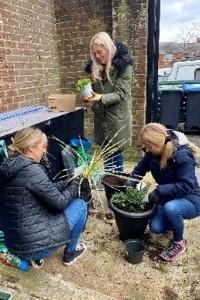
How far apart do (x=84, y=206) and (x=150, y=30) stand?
3.24 metres

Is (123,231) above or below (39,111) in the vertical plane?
below

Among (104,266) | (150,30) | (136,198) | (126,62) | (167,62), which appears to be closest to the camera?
(104,266)

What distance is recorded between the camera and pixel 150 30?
16.1 ft

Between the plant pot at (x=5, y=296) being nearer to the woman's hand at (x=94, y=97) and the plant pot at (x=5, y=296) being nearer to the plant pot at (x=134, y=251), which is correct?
the plant pot at (x=134, y=251)

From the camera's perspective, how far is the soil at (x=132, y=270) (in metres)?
2.50

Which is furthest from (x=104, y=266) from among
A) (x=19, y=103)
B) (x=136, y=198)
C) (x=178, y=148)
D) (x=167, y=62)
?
(x=167, y=62)

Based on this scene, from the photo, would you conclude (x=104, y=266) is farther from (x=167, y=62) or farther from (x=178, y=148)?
Answer: (x=167, y=62)

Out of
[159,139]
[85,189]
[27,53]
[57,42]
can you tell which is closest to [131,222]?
[85,189]

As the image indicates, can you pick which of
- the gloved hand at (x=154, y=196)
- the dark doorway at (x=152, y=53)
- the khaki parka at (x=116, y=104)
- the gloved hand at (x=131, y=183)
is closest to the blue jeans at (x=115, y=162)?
the khaki parka at (x=116, y=104)

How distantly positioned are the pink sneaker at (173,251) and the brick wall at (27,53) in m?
2.58

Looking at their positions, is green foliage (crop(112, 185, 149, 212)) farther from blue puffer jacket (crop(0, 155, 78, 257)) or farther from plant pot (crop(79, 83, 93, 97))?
plant pot (crop(79, 83, 93, 97))

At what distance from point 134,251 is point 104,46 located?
6.60 feet

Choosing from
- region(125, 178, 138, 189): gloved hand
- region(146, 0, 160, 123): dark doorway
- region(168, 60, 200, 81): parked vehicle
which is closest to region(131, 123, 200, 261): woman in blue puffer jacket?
region(125, 178, 138, 189): gloved hand

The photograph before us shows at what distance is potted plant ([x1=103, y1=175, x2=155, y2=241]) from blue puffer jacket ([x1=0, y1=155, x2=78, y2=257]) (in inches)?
23.2
